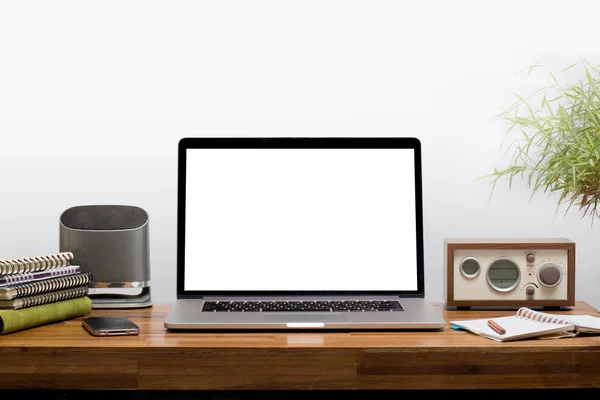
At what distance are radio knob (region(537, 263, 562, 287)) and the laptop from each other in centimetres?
25

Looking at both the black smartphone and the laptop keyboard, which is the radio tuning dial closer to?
the laptop keyboard

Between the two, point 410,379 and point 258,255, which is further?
point 258,255

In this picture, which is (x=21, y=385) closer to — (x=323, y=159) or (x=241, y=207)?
(x=241, y=207)

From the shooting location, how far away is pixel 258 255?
146 centimetres

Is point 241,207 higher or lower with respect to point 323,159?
lower

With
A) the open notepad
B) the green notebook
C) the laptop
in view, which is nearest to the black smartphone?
the green notebook

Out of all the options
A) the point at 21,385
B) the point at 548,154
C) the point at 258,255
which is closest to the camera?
the point at 21,385

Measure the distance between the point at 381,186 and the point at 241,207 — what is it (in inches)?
12.0

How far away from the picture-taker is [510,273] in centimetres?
145

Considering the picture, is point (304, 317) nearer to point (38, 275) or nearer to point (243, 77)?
point (38, 275)

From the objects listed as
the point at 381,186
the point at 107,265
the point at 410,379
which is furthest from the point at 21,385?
the point at 381,186

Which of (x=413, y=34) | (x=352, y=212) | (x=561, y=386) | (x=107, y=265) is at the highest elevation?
(x=413, y=34)

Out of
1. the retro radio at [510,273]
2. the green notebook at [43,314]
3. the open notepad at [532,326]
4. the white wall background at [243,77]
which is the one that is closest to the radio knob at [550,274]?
the retro radio at [510,273]

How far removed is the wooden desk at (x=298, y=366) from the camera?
1132mm
